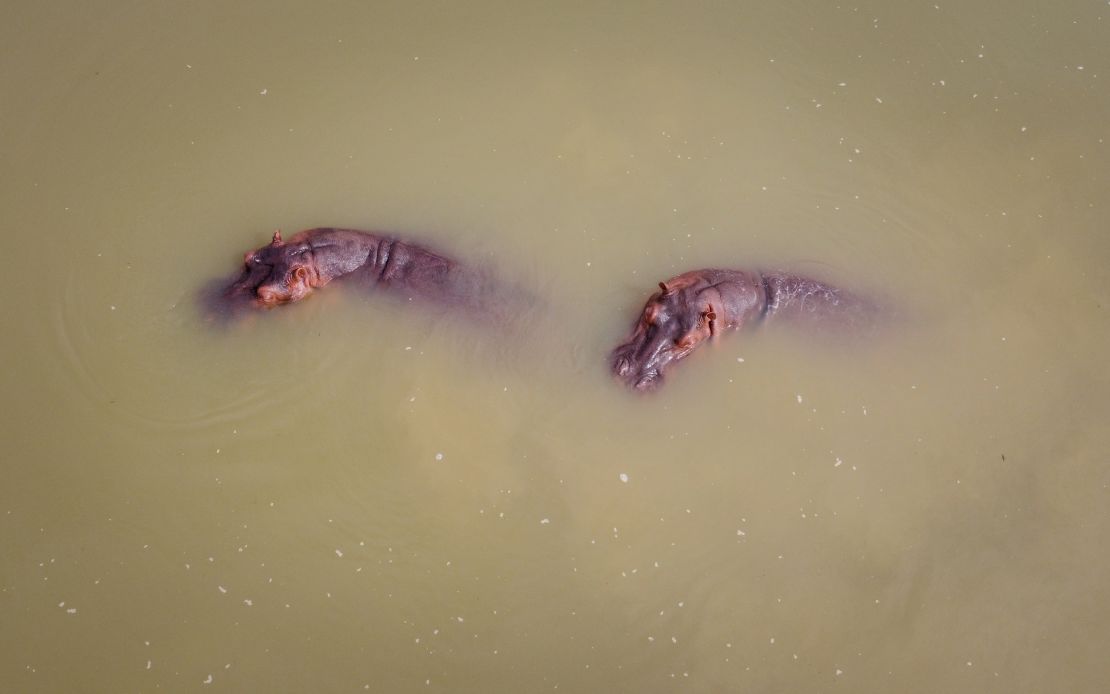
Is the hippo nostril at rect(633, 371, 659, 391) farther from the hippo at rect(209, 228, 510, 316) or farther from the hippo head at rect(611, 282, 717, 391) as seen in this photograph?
the hippo at rect(209, 228, 510, 316)

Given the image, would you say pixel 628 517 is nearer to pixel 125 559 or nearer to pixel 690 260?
pixel 690 260

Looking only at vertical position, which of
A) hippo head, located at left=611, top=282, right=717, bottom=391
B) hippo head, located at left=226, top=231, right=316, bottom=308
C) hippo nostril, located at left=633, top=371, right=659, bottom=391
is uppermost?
hippo head, located at left=226, top=231, right=316, bottom=308

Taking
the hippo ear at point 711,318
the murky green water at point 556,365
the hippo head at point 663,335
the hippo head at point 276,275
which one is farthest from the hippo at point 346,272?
the hippo ear at point 711,318

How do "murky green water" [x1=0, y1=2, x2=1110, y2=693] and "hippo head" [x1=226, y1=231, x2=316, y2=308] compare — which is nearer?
"murky green water" [x1=0, y1=2, x2=1110, y2=693]

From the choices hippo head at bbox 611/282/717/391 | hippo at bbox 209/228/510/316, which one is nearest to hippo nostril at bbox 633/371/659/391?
hippo head at bbox 611/282/717/391

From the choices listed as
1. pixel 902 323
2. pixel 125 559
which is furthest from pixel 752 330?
pixel 125 559

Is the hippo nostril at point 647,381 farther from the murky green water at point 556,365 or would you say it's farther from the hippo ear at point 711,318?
the hippo ear at point 711,318

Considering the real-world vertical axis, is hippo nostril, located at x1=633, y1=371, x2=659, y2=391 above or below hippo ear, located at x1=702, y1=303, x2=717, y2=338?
below
